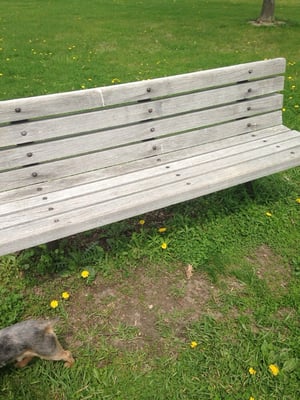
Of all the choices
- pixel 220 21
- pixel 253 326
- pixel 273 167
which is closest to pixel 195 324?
pixel 253 326

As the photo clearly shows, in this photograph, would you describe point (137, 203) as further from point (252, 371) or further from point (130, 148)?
point (252, 371)

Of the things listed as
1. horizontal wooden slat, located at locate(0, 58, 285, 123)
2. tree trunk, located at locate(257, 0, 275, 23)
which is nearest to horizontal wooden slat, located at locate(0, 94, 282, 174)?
horizontal wooden slat, located at locate(0, 58, 285, 123)

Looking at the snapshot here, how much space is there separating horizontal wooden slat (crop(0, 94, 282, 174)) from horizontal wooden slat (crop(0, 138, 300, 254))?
1.52 feet

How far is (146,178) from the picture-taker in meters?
2.74

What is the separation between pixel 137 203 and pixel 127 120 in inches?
26.6

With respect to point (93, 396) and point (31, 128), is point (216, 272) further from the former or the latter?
point (31, 128)

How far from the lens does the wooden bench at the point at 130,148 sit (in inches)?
93.0

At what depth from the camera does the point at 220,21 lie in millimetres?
10758

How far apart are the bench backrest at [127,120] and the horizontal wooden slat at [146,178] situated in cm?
15

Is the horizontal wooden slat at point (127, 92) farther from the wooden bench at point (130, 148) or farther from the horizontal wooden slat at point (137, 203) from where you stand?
the horizontal wooden slat at point (137, 203)

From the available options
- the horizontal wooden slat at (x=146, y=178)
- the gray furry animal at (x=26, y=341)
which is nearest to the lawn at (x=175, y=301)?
the gray furry animal at (x=26, y=341)

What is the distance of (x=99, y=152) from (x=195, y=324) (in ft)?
4.23

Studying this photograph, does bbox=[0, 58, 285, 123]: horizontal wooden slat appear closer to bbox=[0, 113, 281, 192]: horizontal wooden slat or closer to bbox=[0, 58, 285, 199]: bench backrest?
bbox=[0, 58, 285, 199]: bench backrest

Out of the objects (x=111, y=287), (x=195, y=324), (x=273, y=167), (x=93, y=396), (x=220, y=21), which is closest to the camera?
(x=93, y=396)
